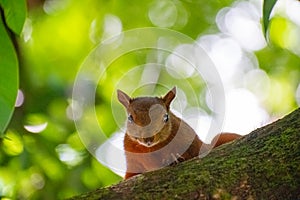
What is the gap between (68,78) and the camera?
113 inches

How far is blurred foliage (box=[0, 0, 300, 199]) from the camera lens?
2439 millimetres

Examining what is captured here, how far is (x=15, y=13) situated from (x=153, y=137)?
2.06ft

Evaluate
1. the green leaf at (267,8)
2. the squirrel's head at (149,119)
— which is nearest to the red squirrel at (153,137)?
the squirrel's head at (149,119)

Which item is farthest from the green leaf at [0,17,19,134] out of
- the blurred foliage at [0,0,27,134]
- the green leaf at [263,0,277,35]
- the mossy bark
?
the green leaf at [263,0,277,35]

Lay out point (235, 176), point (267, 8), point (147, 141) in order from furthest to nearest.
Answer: point (147, 141) < point (235, 176) < point (267, 8)

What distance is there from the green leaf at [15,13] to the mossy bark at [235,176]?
1.23ft

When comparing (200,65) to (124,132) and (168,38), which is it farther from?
(168,38)

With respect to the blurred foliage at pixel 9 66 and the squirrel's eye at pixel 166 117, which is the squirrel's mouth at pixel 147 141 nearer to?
the squirrel's eye at pixel 166 117

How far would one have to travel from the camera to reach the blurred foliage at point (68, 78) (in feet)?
8.00

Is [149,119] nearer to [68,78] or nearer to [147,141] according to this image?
[147,141]

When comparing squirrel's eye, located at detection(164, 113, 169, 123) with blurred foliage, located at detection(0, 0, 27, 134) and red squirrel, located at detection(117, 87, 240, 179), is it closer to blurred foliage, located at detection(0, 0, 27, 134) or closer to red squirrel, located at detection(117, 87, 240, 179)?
red squirrel, located at detection(117, 87, 240, 179)

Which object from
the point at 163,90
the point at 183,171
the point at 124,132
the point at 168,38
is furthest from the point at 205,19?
the point at 183,171

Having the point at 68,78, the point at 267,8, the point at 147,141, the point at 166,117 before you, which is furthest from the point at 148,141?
the point at 68,78

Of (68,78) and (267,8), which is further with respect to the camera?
(68,78)
